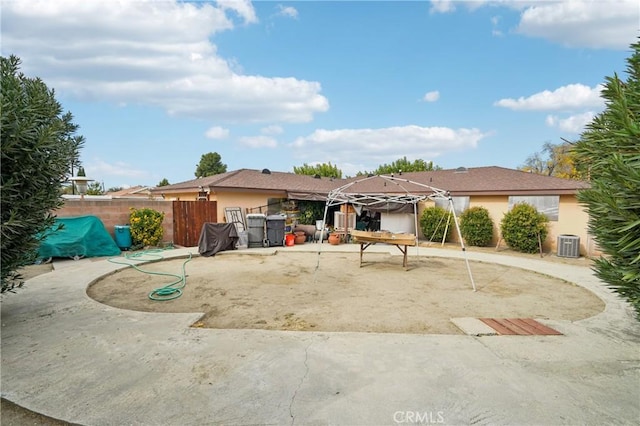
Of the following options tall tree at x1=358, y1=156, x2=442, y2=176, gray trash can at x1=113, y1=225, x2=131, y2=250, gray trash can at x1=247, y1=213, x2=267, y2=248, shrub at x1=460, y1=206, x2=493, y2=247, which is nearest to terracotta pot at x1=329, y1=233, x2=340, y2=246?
gray trash can at x1=247, y1=213, x2=267, y2=248

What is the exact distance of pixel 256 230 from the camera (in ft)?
42.8

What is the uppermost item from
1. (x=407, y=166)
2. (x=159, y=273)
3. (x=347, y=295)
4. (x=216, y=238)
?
(x=407, y=166)

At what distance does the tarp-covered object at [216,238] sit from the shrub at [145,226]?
1873mm

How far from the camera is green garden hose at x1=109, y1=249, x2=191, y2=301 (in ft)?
20.4

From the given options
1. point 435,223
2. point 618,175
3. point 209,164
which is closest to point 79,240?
point 618,175

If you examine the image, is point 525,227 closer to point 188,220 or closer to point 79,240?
point 188,220

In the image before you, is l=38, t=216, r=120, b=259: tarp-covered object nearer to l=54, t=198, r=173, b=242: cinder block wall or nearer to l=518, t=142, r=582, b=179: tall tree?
l=54, t=198, r=173, b=242: cinder block wall

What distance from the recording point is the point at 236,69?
1341cm

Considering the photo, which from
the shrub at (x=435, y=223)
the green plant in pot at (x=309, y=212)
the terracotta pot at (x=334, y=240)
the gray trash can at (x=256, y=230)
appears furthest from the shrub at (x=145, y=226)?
the shrub at (x=435, y=223)

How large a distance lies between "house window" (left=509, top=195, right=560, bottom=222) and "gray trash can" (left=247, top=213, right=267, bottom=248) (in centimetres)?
1052

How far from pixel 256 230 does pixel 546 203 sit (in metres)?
11.4

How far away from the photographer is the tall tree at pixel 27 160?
3572mm

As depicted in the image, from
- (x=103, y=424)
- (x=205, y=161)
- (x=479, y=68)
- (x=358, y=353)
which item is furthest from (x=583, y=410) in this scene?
(x=205, y=161)

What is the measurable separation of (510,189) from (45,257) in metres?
16.2
